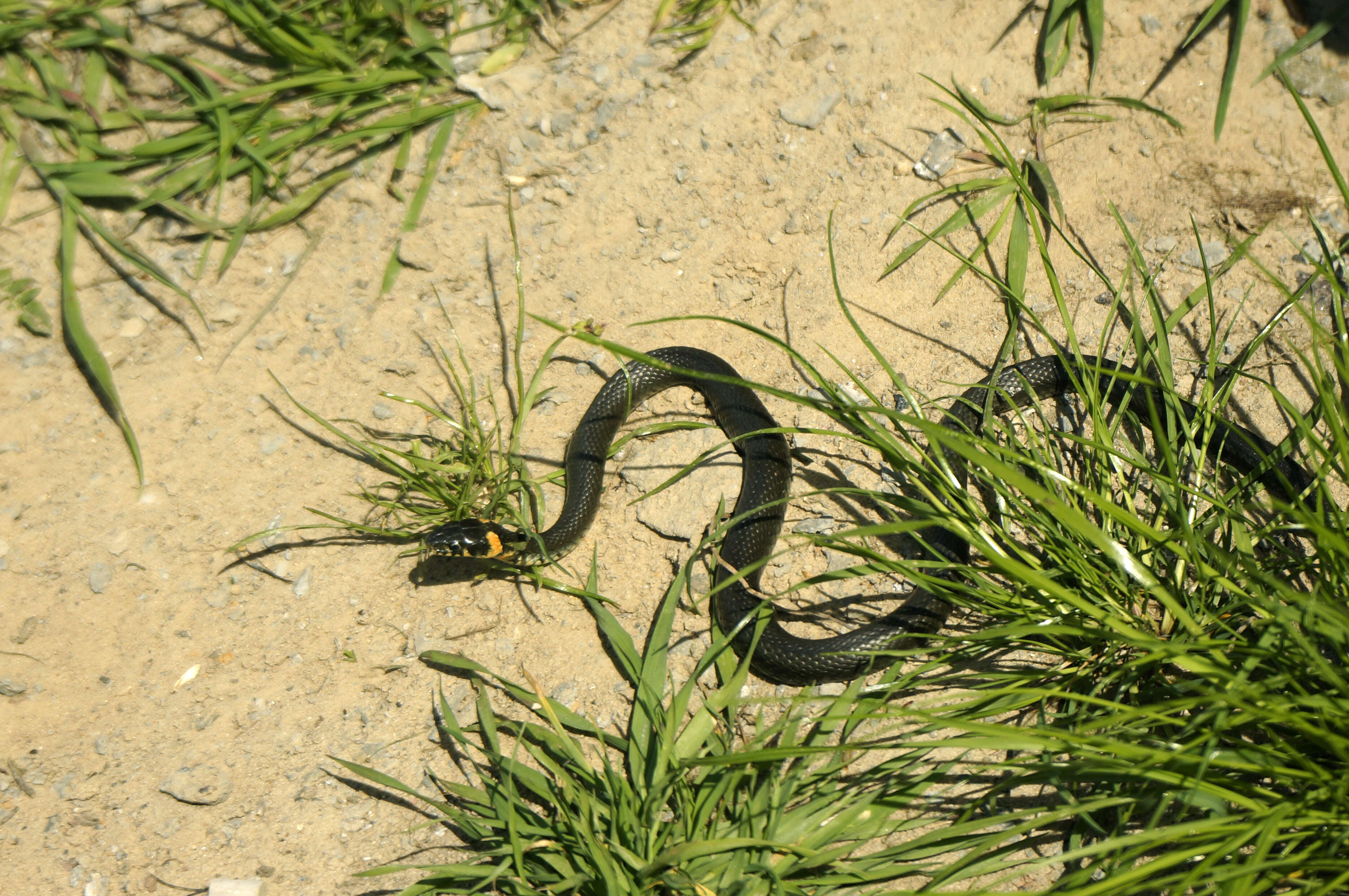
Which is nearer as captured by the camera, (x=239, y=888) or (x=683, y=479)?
(x=239, y=888)

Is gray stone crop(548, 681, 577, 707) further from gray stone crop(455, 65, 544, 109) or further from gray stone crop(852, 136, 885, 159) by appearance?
gray stone crop(455, 65, 544, 109)

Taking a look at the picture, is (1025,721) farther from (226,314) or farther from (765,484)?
(226,314)

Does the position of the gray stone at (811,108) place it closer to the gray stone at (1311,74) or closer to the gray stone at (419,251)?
the gray stone at (419,251)

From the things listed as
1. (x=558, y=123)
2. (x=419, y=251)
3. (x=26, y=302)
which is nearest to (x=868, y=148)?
(x=558, y=123)

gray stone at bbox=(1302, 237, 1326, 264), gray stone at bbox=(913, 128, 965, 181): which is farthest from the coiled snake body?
gray stone at bbox=(913, 128, 965, 181)

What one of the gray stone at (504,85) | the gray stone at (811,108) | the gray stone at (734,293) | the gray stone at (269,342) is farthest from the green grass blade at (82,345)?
the gray stone at (811,108)

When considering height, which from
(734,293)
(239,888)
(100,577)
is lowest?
(239,888)
